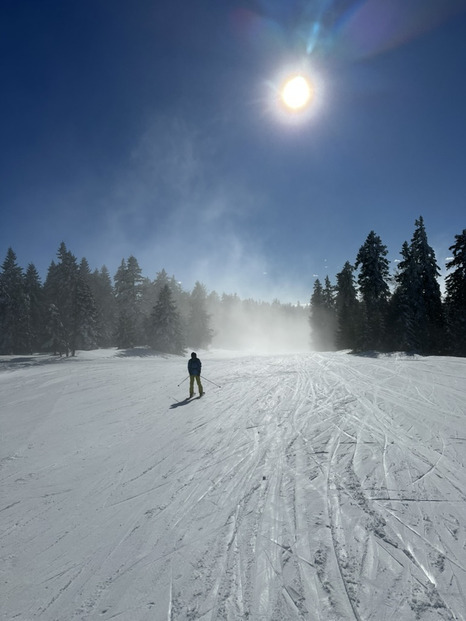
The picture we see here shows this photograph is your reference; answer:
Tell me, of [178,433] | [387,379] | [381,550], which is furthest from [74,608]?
[387,379]

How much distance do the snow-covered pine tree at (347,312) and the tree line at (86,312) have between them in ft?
78.6

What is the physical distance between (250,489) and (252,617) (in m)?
2.01

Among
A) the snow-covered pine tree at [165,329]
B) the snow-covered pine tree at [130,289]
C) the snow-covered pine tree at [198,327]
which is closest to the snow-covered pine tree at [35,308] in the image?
the snow-covered pine tree at [130,289]

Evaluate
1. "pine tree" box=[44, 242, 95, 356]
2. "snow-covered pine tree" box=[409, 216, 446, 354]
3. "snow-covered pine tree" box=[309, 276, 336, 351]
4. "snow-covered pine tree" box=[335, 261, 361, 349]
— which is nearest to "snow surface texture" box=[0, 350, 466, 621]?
"snow-covered pine tree" box=[409, 216, 446, 354]

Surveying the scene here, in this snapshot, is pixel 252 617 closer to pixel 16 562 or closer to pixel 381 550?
pixel 381 550

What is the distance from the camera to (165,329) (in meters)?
37.4

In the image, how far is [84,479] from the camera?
5.34 metres

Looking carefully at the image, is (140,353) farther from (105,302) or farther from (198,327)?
(105,302)

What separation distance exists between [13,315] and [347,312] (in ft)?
171

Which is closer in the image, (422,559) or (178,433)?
(422,559)

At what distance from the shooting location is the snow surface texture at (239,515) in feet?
9.26

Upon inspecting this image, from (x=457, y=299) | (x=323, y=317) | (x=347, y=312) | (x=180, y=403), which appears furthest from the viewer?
(x=323, y=317)

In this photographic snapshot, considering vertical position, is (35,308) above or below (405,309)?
above

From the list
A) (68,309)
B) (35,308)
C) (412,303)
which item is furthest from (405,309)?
(35,308)
